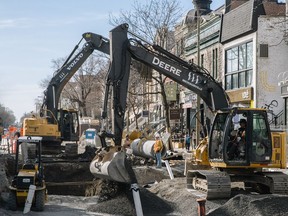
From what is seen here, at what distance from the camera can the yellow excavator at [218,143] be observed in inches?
587

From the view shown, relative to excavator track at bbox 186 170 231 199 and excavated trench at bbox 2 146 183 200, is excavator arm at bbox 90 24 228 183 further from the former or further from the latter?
excavated trench at bbox 2 146 183 200

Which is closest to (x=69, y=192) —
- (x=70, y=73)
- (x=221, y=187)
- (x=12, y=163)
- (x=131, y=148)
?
(x=12, y=163)

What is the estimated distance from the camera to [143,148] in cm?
2980

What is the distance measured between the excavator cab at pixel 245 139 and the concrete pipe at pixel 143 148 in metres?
12.7

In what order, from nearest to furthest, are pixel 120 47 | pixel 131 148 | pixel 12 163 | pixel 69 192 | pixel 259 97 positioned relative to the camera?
pixel 120 47, pixel 69 192, pixel 12 163, pixel 131 148, pixel 259 97

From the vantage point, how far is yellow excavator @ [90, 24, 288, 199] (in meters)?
14.9

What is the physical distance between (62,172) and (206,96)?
10458 mm

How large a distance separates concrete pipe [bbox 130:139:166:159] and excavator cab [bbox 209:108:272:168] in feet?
41.7

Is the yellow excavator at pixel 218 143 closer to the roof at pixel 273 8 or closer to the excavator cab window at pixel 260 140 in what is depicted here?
the excavator cab window at pixel 260 140

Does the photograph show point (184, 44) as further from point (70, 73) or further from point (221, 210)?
point (221, 210)

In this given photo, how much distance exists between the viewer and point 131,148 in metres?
32.0

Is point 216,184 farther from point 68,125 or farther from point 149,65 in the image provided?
point 68,125

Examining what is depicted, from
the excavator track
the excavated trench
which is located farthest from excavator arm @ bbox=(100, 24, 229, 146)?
the excavated trench

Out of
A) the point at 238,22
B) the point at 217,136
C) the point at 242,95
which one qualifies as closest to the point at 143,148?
the point at 242,95
